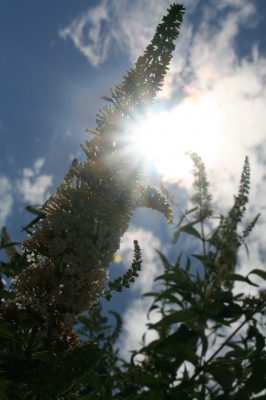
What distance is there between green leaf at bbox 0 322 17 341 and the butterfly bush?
0.17 ft

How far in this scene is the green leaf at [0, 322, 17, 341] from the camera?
1.99m

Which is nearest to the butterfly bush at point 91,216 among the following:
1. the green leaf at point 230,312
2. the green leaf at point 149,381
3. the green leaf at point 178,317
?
the green leaf at point 149,381

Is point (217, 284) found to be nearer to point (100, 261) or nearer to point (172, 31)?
point (100, 261)

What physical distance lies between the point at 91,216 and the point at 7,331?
2.52 ft

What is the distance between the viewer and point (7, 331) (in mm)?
1999

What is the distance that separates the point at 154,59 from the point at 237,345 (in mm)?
3536

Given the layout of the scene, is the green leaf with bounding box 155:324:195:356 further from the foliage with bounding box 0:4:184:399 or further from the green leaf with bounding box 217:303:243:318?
the foliage with bounding box 0:4:184:399

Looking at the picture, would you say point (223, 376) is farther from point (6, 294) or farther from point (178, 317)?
point (6, 294)

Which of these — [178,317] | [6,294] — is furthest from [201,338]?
[6,294]

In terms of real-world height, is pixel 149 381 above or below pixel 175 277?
below

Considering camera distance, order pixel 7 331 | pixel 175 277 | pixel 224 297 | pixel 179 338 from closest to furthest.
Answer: pixel 7 331 → pixel 179 338 → pixel 224 297 → pixel 175 277

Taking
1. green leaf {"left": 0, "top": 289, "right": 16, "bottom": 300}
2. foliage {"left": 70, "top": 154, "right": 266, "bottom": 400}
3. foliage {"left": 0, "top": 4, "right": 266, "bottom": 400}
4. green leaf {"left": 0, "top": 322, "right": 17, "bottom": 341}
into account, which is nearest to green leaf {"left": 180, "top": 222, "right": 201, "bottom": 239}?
foliage {"left": 70, "top": 154, "right": 266, "bottom": 400}

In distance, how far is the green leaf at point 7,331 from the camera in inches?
78.2

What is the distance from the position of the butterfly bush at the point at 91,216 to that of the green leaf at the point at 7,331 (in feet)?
0.17
